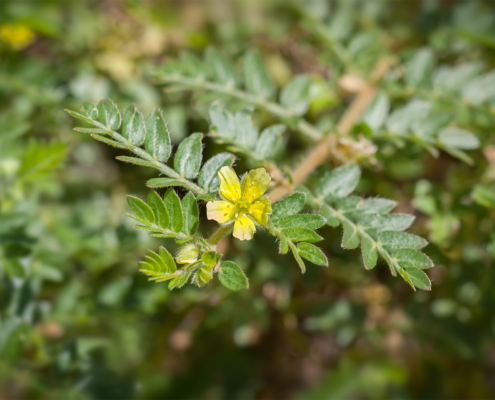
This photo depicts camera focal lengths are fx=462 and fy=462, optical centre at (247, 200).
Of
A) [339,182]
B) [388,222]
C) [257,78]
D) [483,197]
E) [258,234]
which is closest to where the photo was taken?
[388,222]

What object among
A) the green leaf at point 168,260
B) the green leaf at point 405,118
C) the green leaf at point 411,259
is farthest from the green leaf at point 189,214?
the green leaf at point 405,118

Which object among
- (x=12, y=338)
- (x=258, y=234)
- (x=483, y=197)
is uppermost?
(x=483, y=197)

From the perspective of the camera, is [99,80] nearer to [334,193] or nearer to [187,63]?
[187,63]

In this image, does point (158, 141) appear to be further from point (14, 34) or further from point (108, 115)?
point (14, 34)

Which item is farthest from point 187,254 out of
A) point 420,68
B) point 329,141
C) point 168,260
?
point 420,68

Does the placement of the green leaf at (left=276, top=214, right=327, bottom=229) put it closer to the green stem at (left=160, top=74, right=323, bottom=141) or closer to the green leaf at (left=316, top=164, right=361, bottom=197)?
the green leaf at (left=316, top=164, right=361, bottom=197)

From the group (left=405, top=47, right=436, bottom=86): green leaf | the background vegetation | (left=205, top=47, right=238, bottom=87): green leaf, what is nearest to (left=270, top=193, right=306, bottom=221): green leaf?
the background vegetation

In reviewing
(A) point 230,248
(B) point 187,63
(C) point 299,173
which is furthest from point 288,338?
(B) point 187,63
